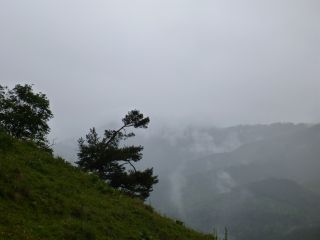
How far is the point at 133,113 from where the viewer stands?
167 ft

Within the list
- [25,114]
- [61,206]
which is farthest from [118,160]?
[61,206]

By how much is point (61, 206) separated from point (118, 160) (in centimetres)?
2674

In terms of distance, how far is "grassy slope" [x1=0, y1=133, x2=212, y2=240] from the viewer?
1798cm

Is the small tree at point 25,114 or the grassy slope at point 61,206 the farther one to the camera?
the small tree at point 25,114

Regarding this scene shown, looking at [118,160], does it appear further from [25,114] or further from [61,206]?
[61,206]

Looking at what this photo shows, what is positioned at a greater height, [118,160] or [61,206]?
[118,160]

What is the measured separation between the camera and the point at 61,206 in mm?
20672

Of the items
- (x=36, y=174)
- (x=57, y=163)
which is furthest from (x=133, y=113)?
(x=36, y=174)

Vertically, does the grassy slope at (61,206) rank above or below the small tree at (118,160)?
below

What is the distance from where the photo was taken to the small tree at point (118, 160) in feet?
151

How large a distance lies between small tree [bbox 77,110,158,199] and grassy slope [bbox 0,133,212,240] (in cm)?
1799

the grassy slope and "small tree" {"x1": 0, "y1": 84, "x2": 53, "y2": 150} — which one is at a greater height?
"small tree" {"x1": 0, "y1": 84, "x2": 53, "y2": 150}

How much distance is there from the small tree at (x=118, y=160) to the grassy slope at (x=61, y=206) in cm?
1799

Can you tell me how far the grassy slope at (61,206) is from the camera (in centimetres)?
1798
